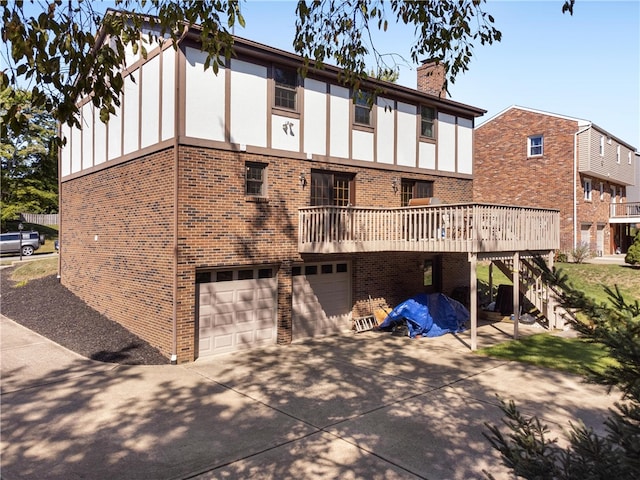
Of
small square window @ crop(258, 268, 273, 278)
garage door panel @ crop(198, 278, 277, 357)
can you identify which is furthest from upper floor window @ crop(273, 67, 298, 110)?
garage door panel @ crop(198, 278, 277, 357)

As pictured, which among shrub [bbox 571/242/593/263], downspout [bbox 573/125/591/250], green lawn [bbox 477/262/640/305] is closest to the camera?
green lawn [bbox 477/262/640/305]

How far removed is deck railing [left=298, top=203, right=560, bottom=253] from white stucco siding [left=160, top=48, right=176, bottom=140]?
169 inches

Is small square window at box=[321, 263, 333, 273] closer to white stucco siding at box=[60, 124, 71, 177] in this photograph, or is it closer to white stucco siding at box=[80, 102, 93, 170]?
white stucco siding at box=[80, 102, 93, 170]

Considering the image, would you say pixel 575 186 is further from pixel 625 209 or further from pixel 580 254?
pixel 625 209

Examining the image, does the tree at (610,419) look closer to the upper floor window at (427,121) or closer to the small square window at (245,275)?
the small square window at (245,275)

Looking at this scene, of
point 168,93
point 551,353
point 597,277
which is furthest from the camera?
point 597,277

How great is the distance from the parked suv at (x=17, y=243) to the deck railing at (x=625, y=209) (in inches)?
1655

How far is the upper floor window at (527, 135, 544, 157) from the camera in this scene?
2930 centimetres

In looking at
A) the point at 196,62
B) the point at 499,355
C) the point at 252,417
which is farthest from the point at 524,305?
the point at 196,62

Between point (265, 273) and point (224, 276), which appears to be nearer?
point (224, 276)

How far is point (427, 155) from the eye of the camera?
17.6 m

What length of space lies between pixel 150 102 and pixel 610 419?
1271 centimetres

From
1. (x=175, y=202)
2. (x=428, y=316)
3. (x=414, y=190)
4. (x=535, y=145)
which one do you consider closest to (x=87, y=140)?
(x=175, y=202)

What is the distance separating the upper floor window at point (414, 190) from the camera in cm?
1725
